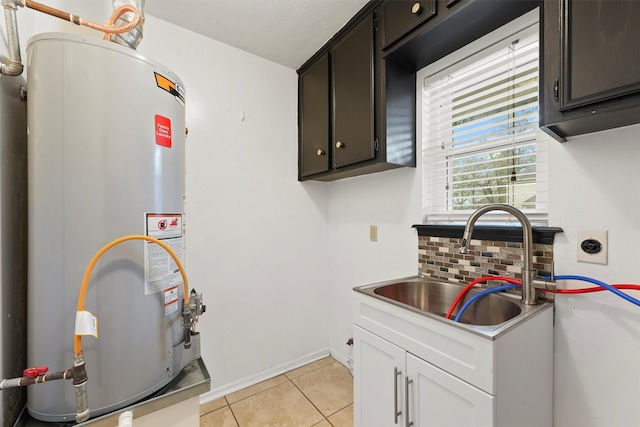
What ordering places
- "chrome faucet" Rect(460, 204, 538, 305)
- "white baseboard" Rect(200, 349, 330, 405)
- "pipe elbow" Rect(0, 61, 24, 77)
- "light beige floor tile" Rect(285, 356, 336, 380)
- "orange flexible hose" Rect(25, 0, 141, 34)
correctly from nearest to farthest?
Answer: "pipe elbow" Rect(0, 61, 24, 77), "orange flexible hose" Rect(25, 0, 141, 34), "chrome faucet" Rect(460, 204, 538, 305), "white baseboard" Rect(200, 349, 330, 405), "light beige floor tile" Rect(285, 356, 336, 380)

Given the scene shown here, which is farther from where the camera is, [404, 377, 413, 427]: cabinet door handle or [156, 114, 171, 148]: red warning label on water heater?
[404, 377, 413, 427]: cabinet door handle

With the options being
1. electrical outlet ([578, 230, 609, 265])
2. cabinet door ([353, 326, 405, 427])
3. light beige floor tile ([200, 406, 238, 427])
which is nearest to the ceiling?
electrical outlet ([578, 230, 609, 265])

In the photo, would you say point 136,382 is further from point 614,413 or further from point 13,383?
point 614,413

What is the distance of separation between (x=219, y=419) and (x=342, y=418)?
76 centimetres

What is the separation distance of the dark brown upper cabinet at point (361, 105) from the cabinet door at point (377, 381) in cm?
96

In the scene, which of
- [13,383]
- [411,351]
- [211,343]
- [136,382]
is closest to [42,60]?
[13,383]

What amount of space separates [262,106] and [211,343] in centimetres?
177

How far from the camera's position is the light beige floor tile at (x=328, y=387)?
1756 mm

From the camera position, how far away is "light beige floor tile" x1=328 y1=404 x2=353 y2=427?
1.59m

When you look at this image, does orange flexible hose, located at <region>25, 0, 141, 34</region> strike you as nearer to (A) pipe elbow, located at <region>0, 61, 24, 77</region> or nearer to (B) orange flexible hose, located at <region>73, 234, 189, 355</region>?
(A) pipe elbow, located at <region>0, 61, 24, 77</region>

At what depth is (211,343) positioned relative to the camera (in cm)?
185

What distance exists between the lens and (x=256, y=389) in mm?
1939

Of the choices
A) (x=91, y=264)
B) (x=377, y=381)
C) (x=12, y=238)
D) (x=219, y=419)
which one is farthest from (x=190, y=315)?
(x=219, y=419)

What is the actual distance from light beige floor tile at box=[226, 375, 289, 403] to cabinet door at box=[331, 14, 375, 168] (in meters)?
1.68
